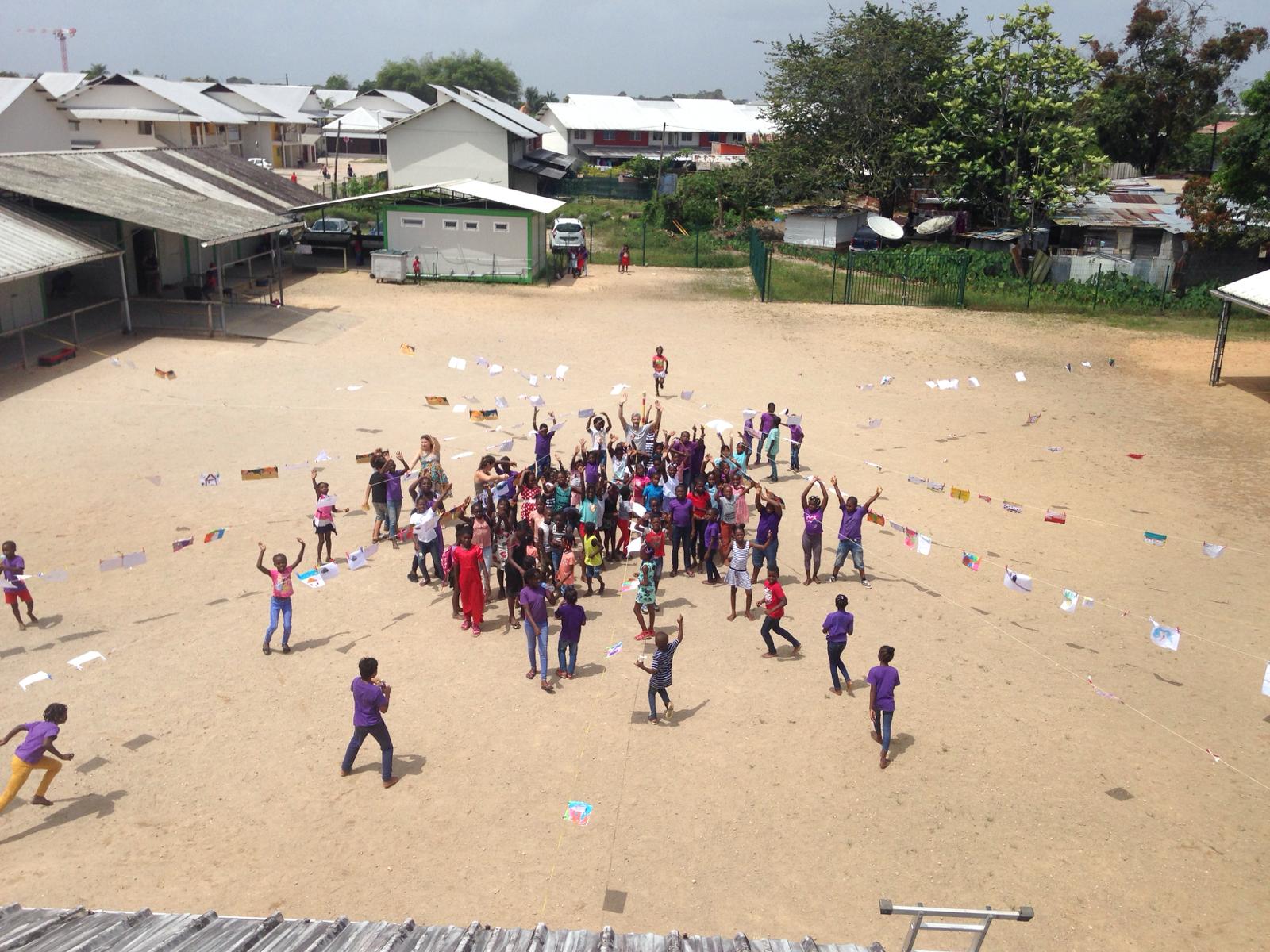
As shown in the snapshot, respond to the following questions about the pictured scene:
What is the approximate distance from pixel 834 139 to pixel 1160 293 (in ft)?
53.3

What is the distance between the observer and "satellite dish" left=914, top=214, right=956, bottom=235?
44.3m

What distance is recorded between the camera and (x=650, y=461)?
47.5 ft

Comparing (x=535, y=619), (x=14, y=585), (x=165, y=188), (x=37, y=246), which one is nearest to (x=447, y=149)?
(x=165, y=188)

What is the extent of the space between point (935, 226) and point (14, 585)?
40.3 m

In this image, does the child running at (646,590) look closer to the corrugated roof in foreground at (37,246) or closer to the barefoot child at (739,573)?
the barefoot child at (739,573)

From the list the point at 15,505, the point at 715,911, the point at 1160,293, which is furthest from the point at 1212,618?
the point at 1160,293

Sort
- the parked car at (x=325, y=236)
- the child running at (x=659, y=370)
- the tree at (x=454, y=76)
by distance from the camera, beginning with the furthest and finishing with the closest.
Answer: the tree at (x=454, y=76), the parked car at (x=325, y=236), the child running at (x=659, y=370)

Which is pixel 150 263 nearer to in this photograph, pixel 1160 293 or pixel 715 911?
pixel 715 911

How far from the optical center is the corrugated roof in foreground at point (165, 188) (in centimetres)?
2497

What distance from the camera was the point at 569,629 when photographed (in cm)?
1058

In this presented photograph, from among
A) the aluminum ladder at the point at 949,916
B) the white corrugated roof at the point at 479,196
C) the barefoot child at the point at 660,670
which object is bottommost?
the barefoot child at the point at 660,670

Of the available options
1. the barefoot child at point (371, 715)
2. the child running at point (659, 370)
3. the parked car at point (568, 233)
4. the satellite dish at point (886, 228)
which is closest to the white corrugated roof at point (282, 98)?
the parked car at point (568, 233)

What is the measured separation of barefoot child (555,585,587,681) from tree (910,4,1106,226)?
105 feet

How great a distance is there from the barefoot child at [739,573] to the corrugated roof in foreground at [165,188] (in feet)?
59.8
